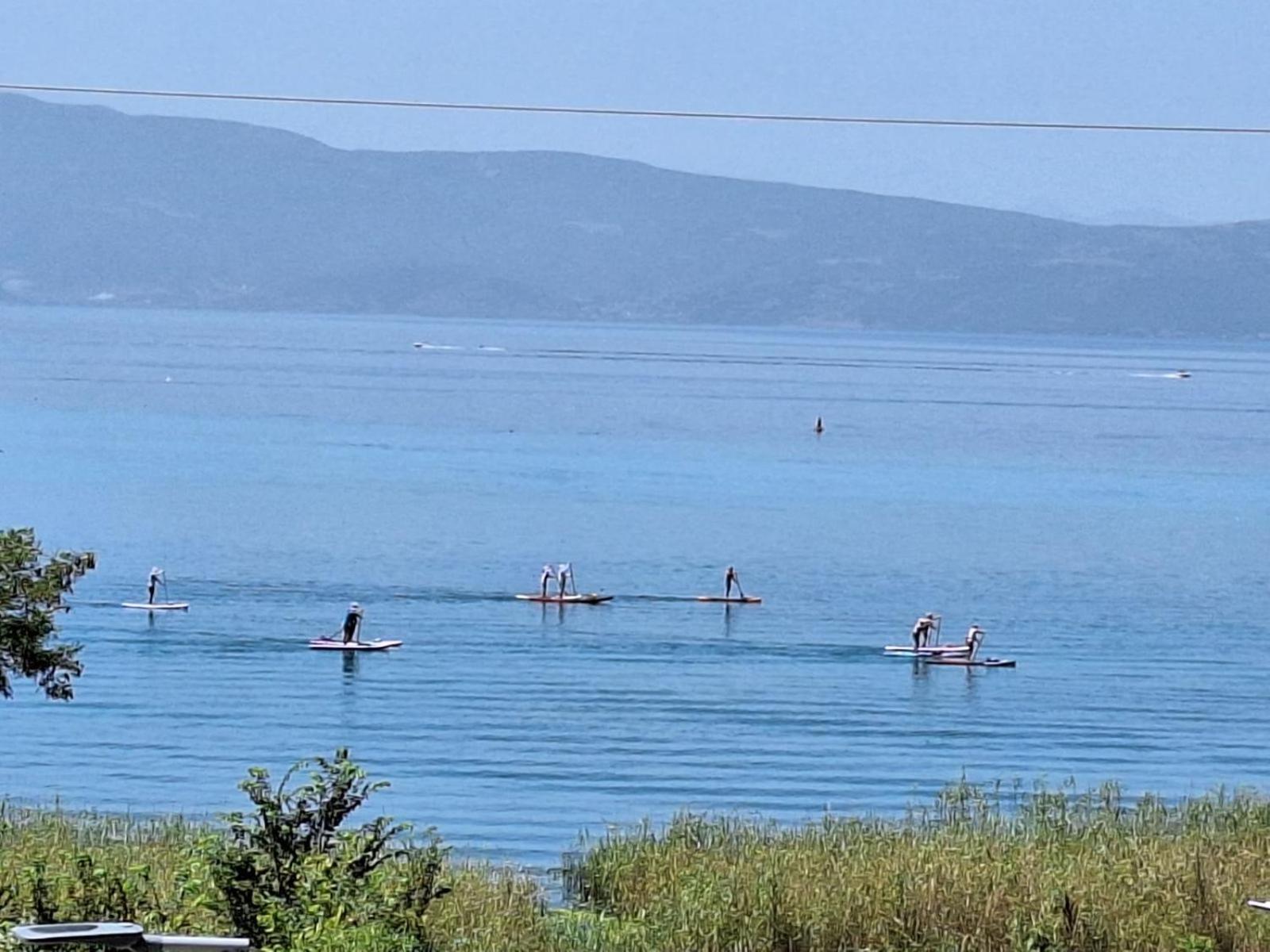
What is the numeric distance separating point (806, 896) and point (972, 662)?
119 ft

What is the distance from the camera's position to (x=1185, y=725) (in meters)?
44.1

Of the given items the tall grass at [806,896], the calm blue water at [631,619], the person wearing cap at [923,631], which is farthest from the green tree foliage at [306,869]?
the person wearing cap at [923,631]

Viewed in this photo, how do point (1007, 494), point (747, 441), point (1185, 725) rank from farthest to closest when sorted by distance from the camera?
1. point (747, 441)
2. point (1007, 494)
3. point (1185, 725)

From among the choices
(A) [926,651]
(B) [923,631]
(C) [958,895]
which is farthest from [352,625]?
(C) [958,895]

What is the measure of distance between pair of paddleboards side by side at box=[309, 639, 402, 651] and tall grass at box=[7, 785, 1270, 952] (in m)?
31.0

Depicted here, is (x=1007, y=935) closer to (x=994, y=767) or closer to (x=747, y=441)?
(x=994, y=767)

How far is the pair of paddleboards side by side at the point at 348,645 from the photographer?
52.2 meters

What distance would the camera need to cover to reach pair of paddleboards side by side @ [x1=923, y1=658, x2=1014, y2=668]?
52.6 m

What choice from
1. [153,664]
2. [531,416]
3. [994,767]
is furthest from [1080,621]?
[531,416]

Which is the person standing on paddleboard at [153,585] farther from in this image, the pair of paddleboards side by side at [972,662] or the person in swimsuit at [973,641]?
the person in swimsuit at [973,641]

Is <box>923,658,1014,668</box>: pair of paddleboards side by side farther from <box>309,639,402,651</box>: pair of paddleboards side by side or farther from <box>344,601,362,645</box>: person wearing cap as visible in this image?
<box>344,601,362,645</box>: person wearing cap

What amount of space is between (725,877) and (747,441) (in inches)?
4507

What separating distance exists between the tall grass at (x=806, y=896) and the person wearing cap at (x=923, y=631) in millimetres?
32899

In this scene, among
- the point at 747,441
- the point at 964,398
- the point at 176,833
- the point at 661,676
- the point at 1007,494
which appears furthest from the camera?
the point at 964,398
